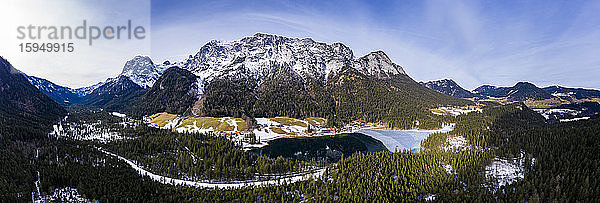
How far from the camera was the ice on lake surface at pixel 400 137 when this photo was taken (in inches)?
4722

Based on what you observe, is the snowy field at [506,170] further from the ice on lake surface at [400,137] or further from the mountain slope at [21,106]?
the mountain slope at [21,106]

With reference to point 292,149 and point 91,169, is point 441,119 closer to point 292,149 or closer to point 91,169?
point 292,149

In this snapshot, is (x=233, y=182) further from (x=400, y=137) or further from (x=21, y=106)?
(x=21, y=106)

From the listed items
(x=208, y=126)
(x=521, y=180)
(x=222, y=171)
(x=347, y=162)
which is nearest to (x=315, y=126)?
(x=208, y=126)

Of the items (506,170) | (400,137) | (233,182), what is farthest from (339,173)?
(400,137)

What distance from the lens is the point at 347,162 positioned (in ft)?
267

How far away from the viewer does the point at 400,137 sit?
469ft

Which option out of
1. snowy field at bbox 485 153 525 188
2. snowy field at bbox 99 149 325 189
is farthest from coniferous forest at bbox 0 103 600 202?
snowy field at bbox 99 149 325 189

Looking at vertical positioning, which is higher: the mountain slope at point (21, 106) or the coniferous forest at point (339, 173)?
the mountain slope at point (21, 106)

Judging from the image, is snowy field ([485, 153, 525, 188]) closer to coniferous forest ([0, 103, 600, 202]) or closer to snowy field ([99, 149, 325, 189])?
coniferous forest ([0, 103, 600, 202])

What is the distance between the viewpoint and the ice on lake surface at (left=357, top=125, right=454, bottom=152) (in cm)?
11994

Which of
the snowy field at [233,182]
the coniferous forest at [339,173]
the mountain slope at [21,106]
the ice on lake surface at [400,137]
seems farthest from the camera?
the mountain slope at [21,106]

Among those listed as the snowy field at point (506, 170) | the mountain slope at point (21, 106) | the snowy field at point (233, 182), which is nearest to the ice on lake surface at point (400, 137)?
the snowy field at point (506, 170)

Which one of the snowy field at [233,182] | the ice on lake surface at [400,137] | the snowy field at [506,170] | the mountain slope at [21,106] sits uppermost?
the mountain slope at [21,106]
